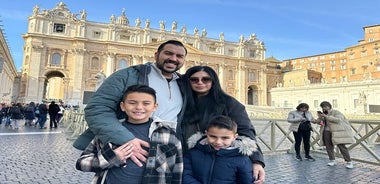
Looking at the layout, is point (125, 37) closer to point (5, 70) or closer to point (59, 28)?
point (59, 28)

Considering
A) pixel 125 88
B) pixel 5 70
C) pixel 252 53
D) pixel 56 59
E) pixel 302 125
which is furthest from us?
pixel 252 53

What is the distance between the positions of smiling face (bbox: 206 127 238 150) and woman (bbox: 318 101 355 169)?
187 inches

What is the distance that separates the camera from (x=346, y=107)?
36656 millimetres

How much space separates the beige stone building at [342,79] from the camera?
34250 millimetres

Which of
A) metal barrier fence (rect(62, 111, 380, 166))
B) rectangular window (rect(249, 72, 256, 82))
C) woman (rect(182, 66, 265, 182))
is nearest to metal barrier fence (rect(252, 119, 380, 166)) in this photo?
metal barrier fence (rect(62, 111, 380, 166))

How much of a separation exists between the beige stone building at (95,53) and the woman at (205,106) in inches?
1495

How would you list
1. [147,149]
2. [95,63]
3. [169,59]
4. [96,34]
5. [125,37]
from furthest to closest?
[125,37] → [96,34] → [95,63] → [169,59] → [147,149]

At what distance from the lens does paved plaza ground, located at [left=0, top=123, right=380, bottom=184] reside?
4359 mm

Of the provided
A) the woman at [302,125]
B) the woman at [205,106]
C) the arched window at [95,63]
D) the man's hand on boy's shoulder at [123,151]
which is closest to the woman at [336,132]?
the woman at [302,125]

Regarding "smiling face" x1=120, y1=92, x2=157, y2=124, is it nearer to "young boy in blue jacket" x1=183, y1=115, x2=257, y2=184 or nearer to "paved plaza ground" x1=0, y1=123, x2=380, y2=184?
"young boy in blue jacket" x1=183, y1=115, x2=257, y2=184

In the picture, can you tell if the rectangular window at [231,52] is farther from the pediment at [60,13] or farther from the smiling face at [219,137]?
the smiling face at [219,137]

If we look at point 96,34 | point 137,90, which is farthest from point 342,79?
point 137,90

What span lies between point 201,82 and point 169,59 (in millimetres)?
323

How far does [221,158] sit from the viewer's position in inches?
76.7
